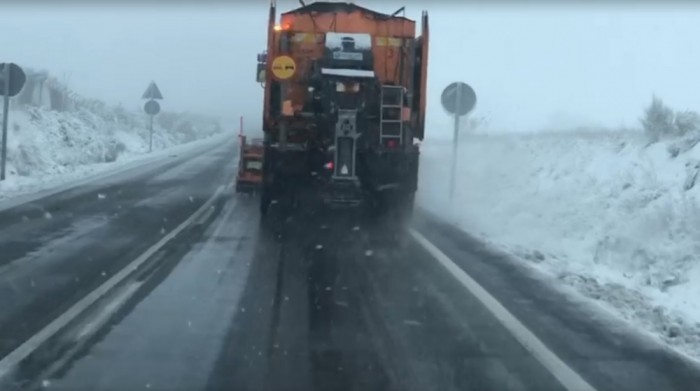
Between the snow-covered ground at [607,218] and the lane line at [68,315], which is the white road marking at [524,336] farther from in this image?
the lane line at [68,315]

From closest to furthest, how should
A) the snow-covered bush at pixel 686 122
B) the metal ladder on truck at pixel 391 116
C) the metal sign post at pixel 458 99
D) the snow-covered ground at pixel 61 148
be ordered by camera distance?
the metal ladder on truck at pixel 391 116
the snow-covered bush at pixel 686 122
the metal sign post at pixel 458 99
the snow-covered ground at pixel 61 148

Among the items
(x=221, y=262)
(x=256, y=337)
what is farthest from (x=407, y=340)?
(x=221, y=262)

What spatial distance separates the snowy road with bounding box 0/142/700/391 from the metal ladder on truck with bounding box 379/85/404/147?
79.8 inches

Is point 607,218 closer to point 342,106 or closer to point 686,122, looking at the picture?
point 342,106

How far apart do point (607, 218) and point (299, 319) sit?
8574 millimetres

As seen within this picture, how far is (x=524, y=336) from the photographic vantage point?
29.3 feet

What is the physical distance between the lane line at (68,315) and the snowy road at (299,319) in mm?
125

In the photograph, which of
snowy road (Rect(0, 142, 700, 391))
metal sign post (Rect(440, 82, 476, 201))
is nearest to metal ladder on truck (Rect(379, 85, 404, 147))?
snowy road (Rect(0, 142, 700, 391))

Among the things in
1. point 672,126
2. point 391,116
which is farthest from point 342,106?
point 672,126

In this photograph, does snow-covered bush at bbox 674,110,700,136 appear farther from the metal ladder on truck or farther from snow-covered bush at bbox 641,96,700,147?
the metal ladder on truck

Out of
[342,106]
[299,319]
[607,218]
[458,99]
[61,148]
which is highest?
[458,99]

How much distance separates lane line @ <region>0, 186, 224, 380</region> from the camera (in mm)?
7691

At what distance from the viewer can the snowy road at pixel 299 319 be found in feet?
24.6

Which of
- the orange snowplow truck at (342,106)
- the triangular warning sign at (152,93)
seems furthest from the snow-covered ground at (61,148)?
the orange snowplow truck at (342,106)
